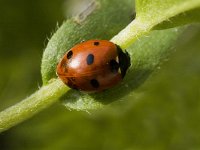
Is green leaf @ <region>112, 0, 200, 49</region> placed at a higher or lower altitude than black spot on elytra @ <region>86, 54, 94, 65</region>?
higher

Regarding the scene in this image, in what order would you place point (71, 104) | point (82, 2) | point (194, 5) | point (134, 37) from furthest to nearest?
point (82, 2)
point (71, 104)
point (134, 37)
point (194, 5)

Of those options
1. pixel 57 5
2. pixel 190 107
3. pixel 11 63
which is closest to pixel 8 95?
pixel 11 63

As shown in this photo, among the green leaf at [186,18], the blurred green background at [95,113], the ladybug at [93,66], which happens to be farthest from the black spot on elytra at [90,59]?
the blurred green background at [95,113]

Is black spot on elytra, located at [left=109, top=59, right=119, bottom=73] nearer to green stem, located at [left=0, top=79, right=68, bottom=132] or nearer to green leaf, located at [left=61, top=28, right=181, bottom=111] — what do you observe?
green leaf, located at [left=61, top=28, right=181, bottom=111]

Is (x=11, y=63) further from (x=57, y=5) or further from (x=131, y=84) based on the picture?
(x=131, y=84)

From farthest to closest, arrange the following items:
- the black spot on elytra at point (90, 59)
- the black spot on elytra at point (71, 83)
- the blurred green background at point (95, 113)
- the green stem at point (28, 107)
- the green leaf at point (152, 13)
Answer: the blurred green background at point (95, 113)
the black spot on elytra at point (90, 59)
the black spot on elytra at point (71, 83)
the green stem at point (28, 107)
the green leaf at point (152, 13)

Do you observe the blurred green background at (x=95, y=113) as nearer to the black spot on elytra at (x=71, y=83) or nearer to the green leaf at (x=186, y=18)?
the black spot on elytra at (x=71, y=83)

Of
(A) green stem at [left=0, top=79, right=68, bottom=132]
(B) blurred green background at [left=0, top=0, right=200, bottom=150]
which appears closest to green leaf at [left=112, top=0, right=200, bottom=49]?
(A) green stem at [left=0, top=79, right=68, bottom=132]
